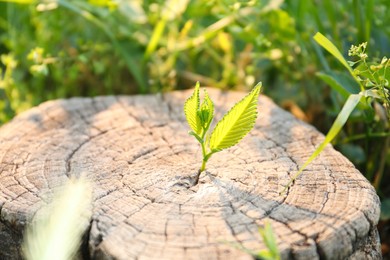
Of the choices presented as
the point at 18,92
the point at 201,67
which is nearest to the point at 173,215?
the point at 18,92

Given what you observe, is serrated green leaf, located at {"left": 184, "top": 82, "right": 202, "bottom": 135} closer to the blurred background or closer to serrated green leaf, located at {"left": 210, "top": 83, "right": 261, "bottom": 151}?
serrated green leaf, located at {"left": 210, "top": 83, "right": 261, "bottom": 151}

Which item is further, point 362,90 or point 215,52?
point 215,52

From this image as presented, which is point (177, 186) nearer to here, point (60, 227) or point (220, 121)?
point (220, 121)

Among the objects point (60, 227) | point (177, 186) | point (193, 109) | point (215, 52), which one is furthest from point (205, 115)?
point (215, 52)

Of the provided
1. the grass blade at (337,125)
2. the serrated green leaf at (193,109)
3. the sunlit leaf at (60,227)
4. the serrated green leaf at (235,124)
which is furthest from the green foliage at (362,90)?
the sunlit leaf at (60,227)

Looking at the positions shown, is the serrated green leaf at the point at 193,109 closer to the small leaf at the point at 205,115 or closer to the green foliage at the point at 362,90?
the small leaf at the point at 205,115

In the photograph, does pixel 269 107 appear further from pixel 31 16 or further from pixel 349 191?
pixel 31 16
